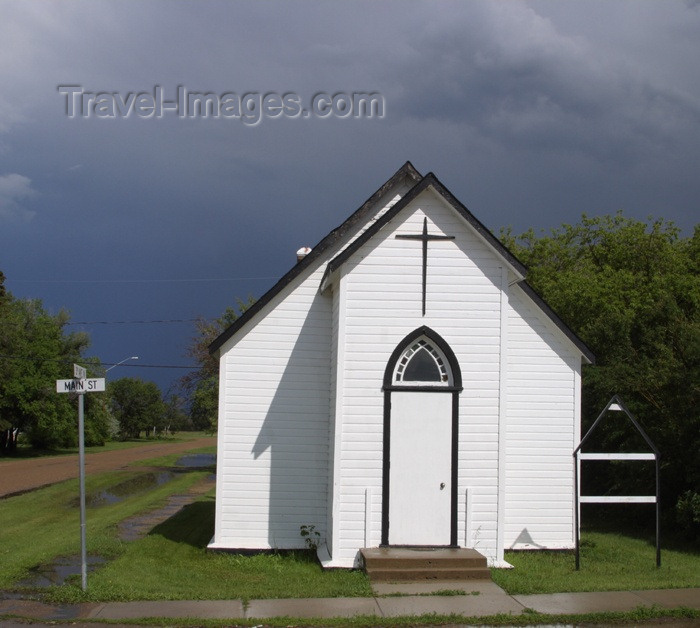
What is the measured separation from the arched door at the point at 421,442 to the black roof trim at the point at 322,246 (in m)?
2.75

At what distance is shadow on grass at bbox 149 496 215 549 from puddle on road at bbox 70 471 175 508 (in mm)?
3845

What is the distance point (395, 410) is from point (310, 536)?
2951 mm

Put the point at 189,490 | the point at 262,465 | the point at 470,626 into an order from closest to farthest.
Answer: the point at 470,626
the point at 262,465
the point at 189,490

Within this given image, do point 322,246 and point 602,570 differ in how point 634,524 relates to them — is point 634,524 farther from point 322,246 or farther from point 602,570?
point 322,246

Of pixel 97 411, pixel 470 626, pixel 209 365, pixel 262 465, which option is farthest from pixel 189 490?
pixel 97 411

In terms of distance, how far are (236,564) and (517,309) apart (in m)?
6.58

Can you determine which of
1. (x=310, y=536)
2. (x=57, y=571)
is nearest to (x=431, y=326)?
(x=310, y=536)

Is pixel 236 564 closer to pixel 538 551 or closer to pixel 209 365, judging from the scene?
pixel 538 551

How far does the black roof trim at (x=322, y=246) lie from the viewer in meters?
14.6

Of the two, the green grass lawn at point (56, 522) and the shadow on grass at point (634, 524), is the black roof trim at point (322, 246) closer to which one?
the green grass lawn at point (56, 522)

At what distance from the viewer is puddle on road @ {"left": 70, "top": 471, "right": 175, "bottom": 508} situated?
2478cm

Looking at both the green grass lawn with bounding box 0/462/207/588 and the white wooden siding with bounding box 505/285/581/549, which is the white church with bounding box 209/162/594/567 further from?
the green grass lawn with bounding box 0/462/207/588

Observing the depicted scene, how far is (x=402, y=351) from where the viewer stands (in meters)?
13.3

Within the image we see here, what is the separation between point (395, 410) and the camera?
13195mm
